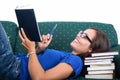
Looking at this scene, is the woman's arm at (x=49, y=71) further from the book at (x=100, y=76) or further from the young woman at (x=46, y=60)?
the book at (x=100, y=76)

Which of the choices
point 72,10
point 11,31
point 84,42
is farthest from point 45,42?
point 72,10

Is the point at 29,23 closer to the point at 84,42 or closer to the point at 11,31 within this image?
the point at 84,42

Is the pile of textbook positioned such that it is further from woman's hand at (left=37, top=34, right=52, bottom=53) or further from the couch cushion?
the couch cushion

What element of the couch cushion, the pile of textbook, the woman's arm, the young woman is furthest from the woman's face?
the couch cushion

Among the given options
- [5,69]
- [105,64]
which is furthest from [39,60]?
[105,64]

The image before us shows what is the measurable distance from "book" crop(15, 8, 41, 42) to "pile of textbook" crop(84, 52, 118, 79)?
0.39 meters

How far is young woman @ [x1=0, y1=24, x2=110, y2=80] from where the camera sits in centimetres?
142

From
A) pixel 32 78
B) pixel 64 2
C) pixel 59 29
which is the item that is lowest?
pixel 32 78

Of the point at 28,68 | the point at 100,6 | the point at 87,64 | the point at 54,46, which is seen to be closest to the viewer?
the point at 28,68

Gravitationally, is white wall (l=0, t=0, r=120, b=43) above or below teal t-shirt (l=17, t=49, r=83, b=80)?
above

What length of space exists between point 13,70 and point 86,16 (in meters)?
1.14

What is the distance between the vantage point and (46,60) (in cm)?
164

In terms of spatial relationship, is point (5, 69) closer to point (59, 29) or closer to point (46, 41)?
point (46, 41)

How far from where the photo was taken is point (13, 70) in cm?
148
